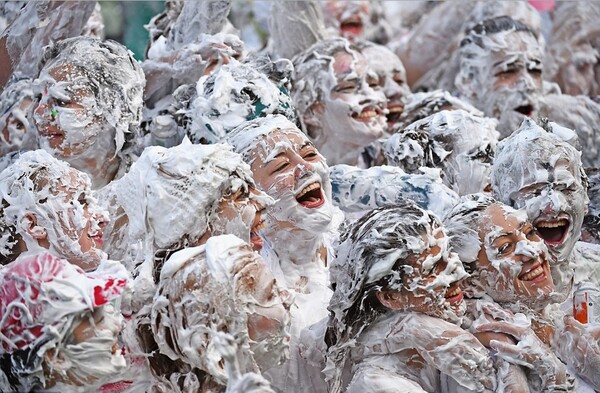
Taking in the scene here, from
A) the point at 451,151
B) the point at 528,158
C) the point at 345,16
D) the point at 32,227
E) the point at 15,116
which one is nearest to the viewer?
the point at 32,227

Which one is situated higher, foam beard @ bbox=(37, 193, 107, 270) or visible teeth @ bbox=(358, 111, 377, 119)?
foam beard @ bbox=(37, 193, 107, 270)

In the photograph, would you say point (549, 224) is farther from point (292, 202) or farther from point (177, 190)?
point (177, 190)

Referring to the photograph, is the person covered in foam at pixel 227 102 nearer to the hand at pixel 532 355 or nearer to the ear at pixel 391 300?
the ear at pixel 391 300

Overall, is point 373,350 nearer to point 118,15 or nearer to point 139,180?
point 139,180

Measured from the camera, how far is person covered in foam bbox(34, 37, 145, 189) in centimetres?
501

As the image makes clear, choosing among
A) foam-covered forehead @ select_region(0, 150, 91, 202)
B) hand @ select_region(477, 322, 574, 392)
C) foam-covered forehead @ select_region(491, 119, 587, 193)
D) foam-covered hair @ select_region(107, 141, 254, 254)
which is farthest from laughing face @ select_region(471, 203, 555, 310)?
foam-covered forehead @ select_region(0, 150, 91, 202)

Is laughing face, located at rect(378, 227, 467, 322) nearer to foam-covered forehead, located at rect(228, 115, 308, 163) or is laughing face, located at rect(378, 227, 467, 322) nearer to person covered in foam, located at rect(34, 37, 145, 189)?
foam-covered forehead, located at rect(228, 115, 308, 163)

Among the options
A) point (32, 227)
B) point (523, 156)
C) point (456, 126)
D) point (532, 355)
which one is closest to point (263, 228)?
point (32, 227)

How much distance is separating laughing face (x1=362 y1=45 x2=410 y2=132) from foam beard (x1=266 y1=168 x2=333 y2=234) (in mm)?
2327

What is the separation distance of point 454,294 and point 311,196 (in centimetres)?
86

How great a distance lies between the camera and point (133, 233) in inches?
162

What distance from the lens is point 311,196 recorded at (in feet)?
15.4

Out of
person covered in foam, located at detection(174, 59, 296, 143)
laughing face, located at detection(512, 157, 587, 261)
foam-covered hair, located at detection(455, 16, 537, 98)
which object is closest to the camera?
laughing face, located at detection(512, 157, 587, 261)

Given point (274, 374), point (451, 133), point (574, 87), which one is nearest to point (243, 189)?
point (274, 374)
